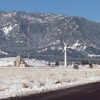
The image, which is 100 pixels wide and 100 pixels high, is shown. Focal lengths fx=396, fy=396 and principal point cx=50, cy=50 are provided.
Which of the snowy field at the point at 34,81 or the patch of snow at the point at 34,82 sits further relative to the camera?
the snowy field at the point at 34,81

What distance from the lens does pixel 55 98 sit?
26344mm

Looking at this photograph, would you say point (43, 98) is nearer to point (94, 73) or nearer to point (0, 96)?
point (0, 96)

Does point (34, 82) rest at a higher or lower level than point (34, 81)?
lower

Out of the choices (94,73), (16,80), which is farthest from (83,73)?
(16,80)

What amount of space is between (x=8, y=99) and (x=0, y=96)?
240 cm

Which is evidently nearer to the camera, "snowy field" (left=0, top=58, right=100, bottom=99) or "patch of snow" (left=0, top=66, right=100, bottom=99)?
"patch of snow" (left=0, top=66, right=100, bottom=99)

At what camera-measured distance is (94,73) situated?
3031 inches

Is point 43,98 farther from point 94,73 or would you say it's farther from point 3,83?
point 94,73

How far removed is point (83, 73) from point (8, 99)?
159 feet

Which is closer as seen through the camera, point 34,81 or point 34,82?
point 34,82

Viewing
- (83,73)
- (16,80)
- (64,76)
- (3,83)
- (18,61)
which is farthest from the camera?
(18,61)

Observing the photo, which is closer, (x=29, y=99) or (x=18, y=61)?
(x=29, y=99)

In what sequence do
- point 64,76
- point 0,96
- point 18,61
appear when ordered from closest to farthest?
point 0,96, point 64,76, point 18,61

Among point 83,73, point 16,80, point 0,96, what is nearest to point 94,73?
point 83,73
